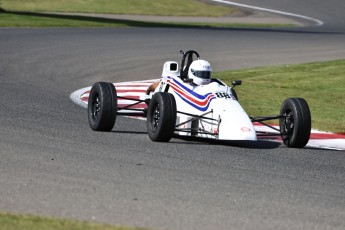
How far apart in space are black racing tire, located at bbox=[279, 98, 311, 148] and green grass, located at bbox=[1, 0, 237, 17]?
36369 mm

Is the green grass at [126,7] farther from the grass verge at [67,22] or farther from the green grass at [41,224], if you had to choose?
the green grass at [41,224]

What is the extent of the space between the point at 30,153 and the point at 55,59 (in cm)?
1522

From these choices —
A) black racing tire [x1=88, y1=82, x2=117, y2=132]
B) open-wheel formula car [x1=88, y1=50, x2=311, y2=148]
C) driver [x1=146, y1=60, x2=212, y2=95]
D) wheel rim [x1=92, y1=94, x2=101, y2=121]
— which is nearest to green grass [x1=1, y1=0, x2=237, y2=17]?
wheel rim [x1=92, y1=94, x2=101, y2=121]

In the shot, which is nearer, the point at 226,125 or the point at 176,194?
the point at 176,194

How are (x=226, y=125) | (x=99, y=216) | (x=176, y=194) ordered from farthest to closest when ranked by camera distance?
1. (x=226, y=125)
2. (x=176, y=194)
3. (x=99, y=216)

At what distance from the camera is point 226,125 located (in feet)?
44.1

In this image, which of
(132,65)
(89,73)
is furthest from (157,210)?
(132,65)

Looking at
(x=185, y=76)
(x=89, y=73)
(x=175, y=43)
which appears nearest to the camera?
(x=185, y=76)

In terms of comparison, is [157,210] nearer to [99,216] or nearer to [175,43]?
[99,216]

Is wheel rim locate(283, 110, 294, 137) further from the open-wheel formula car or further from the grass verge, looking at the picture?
the grass verge

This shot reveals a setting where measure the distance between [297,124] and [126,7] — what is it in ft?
132

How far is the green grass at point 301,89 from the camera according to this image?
1830 centimetres

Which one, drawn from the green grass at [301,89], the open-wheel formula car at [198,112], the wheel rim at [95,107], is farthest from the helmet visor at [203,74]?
the green grass at [301,89]

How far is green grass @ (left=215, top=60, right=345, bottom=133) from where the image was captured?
1830cm
